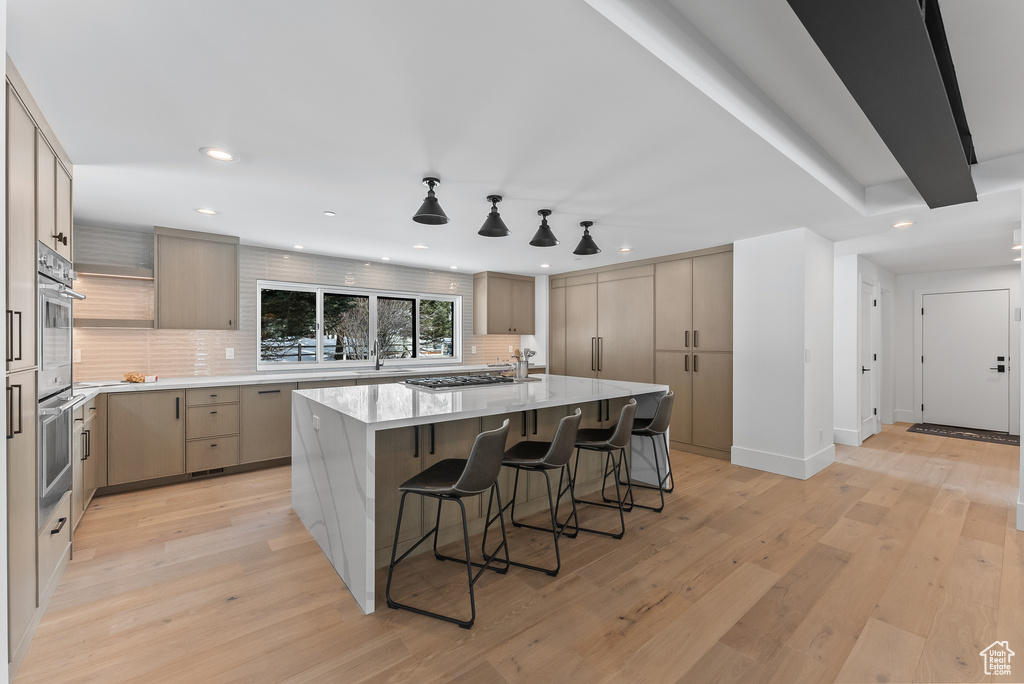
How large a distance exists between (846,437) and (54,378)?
7.22 m

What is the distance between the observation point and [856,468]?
450 cm

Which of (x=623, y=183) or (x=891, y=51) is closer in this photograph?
(x=891, y=51)

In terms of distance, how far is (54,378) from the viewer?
224 cm

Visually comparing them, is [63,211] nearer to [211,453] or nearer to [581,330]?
[211,453]

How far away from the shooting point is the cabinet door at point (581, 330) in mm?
6422

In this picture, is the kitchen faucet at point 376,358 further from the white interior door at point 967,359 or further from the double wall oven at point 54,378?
the white interior door at point 967,359

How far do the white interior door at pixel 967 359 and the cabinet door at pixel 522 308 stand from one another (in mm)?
5812

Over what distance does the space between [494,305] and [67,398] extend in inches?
189

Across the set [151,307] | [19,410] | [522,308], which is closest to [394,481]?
[19,410]

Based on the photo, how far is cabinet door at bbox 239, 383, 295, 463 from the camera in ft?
14.2

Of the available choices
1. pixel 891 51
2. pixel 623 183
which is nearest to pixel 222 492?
pixel 623 183

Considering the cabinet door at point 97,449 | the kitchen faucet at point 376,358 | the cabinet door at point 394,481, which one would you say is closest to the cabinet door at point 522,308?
the kitchen faucet at point 376,358

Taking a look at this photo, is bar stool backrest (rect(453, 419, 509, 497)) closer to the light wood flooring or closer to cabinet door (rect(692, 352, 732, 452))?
the light wood flooring

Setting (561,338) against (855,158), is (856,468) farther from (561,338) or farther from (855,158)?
(561,338)
